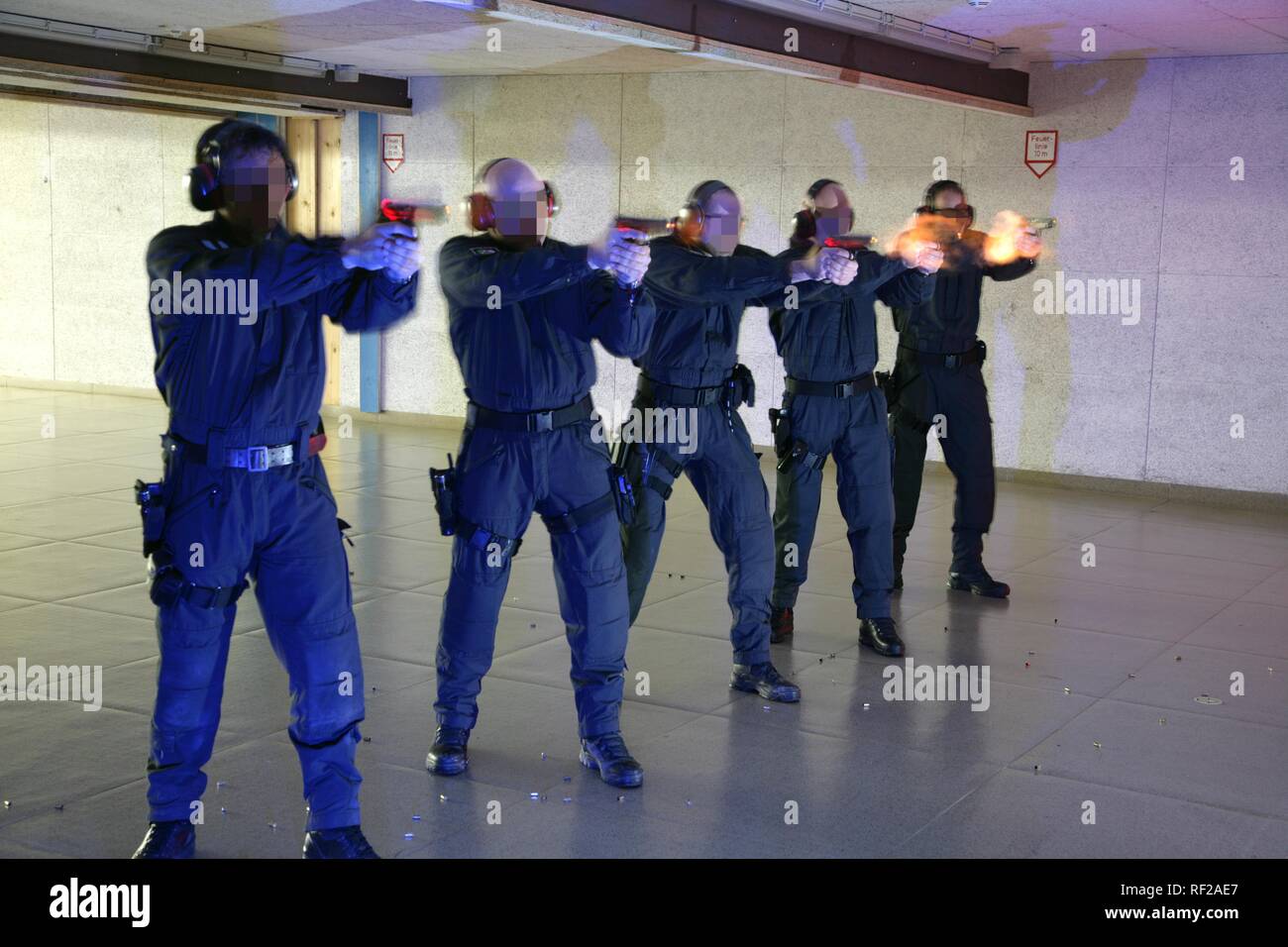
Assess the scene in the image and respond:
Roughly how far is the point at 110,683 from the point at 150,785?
191 centimetres

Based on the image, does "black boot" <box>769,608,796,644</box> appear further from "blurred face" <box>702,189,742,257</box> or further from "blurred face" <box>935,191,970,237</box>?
"blurred face" <box>935,191,970,237</box>

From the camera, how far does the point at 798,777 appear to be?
16.4ft

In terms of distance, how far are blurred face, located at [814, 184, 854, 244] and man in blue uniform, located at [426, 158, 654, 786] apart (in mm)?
1768

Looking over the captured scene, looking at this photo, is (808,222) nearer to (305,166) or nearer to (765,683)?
(765,683)

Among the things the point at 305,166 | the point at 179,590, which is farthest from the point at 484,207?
the point at 305,166

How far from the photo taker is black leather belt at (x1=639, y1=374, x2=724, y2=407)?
18.7ft

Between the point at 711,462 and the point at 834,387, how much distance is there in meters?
0.97

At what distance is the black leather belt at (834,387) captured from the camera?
6.51 m

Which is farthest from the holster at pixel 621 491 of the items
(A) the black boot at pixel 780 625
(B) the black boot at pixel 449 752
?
(A) the black boot at pixel 780 625

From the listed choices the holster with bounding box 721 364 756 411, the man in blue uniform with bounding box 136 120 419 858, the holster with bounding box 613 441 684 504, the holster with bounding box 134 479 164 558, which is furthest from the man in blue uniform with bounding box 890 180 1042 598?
the holster with bounding box 134 479 164 558

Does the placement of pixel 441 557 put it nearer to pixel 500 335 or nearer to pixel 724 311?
pixel 724 311

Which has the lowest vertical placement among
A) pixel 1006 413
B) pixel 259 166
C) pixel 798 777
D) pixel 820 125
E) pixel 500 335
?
pixel 798 777

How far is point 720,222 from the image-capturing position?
561 centimetres

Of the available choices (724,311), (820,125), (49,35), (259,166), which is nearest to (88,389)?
(49,35)
